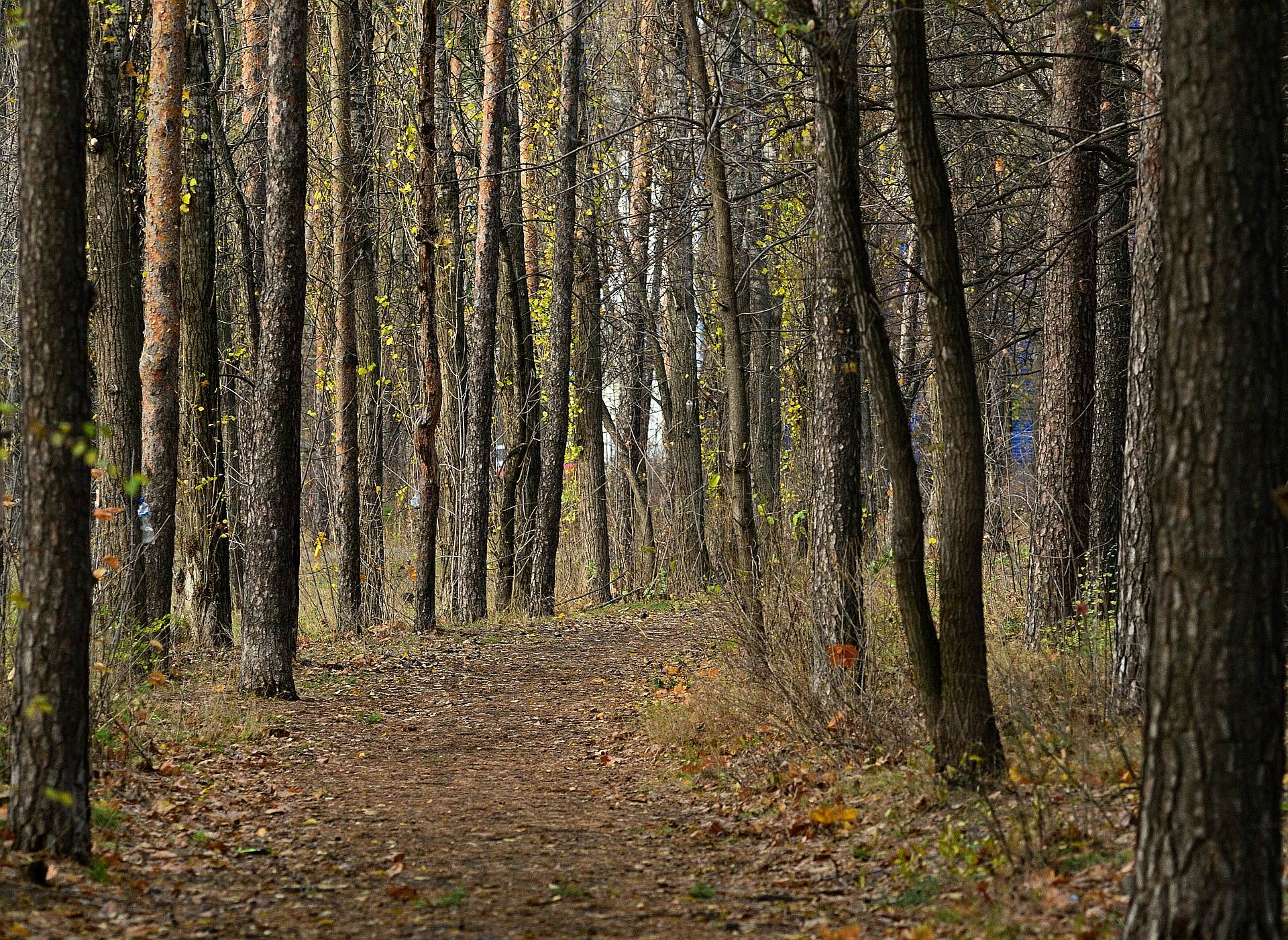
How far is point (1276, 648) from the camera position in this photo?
362 centimetres

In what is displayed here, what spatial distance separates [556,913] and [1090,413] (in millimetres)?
7578

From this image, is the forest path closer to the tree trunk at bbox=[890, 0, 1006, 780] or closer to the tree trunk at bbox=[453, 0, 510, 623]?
the tree trunk at bbox=[890, 0, 1006, 780]

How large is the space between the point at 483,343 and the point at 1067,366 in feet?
25.8

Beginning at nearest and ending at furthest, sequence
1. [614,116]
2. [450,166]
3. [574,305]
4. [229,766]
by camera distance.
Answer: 1. [229,766]
2. [450,166]
3. [574,305]
4. [614,116]

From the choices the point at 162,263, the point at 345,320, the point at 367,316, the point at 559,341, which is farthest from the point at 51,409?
the point at 367,316

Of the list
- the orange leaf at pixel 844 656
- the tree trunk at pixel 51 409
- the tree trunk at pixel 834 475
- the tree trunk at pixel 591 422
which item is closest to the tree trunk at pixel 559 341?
the tree trunk at pixel 591 422

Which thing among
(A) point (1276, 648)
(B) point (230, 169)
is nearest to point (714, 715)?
(A) point (1276, 648)

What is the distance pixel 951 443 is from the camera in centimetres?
616

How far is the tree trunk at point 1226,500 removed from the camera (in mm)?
3580

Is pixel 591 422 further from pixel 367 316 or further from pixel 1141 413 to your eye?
pixel 1141 413

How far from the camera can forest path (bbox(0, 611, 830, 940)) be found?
491cm

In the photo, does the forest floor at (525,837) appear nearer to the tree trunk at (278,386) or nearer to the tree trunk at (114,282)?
the tree trunk at (278,386)

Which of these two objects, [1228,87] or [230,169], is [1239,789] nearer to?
[1228,87]

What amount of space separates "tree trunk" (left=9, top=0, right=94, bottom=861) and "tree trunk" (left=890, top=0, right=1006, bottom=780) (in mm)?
3773
